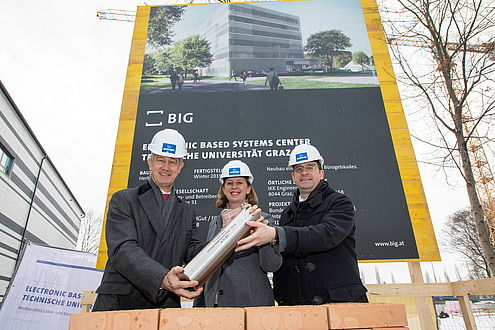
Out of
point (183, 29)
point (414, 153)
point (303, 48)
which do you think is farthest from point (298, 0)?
point (414, 153)

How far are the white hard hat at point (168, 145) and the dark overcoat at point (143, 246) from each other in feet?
0.92

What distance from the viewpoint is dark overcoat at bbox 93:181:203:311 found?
1.75 m

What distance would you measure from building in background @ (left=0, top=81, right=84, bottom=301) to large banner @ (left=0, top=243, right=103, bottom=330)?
38.4ft

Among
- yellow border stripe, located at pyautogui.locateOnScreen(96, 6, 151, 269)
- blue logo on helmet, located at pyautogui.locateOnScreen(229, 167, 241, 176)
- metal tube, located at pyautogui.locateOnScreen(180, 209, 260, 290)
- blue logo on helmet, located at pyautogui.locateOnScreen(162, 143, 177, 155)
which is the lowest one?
metal tube, located at pyautogui.locateOnScreen(180, 209, 260, 290)

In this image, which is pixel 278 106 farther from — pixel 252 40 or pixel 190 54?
pixel 190 54

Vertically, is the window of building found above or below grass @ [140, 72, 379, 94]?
above

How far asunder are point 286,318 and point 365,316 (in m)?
0.32

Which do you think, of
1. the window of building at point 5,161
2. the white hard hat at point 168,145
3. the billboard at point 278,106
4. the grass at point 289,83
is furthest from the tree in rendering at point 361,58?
the window of building at point 5,161

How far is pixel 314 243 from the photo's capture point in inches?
A: 75.6

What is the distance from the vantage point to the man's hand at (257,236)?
1.71 metres

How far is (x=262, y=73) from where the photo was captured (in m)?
5.11

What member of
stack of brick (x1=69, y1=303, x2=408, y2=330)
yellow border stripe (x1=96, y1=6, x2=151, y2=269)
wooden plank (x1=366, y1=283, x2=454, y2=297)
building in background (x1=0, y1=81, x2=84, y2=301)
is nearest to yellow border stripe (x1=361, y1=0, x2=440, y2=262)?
wooden plank (x1=366, y1=283, x2=454, y2=297)

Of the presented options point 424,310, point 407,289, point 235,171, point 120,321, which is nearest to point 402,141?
point 407,289

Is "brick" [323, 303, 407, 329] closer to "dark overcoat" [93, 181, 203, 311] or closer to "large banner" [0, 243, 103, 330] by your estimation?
"dark overcoat" [93, 181, 203, 311]
